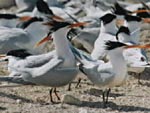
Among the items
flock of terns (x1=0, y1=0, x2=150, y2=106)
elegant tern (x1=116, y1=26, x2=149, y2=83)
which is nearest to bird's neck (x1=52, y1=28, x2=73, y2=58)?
flock of terns (x1=0, y1=0, x2=150, y2=106)

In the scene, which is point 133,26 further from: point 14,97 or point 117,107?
point 14,97

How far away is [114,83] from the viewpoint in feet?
19.5

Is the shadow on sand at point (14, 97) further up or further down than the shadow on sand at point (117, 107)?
further up

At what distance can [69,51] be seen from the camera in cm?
610

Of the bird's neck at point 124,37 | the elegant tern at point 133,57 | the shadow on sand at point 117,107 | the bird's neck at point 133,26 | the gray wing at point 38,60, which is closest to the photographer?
the shadow on sand at point 117,107

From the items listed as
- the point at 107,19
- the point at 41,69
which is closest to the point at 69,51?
the point at 41,69

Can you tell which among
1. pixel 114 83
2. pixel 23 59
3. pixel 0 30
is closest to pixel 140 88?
pixel 114 83

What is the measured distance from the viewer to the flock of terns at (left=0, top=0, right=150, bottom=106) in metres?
5.91

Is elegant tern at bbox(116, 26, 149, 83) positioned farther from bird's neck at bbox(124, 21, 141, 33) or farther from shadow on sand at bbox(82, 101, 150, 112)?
shadow on sand at bbox(82, 101, 150, 112)

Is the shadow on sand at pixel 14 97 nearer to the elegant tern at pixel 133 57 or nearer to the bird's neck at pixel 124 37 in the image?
the elegant tern at pixel 133 57

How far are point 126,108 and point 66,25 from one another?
1.06m

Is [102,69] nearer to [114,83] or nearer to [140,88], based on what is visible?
[114,83]

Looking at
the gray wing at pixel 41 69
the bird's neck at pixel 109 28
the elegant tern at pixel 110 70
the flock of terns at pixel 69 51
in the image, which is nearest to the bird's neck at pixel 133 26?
the flock of terns at pixel 69 51

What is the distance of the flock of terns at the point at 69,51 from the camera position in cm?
591
